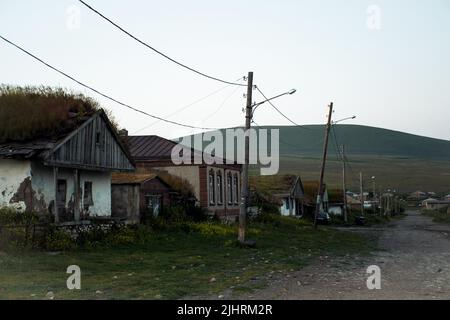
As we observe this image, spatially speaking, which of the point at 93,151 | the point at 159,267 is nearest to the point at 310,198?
the point at 93,151

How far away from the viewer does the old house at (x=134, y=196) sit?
27.1 meters

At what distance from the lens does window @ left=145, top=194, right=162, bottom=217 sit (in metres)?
29.0

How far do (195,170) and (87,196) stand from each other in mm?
11410

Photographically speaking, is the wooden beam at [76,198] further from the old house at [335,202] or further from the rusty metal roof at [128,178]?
the old house at [335,202]

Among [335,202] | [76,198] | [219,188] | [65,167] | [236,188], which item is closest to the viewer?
[65,167]

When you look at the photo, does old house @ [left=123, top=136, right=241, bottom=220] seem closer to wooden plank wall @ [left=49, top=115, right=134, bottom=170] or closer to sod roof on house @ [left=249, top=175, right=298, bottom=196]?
wooden plank wall @ [left=49, top=115, right=134, bottom=170]

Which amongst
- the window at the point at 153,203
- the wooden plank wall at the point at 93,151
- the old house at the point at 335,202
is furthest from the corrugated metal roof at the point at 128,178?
the old house at the point at 335,202

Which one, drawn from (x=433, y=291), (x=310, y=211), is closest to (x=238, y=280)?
(x=433, y=291)

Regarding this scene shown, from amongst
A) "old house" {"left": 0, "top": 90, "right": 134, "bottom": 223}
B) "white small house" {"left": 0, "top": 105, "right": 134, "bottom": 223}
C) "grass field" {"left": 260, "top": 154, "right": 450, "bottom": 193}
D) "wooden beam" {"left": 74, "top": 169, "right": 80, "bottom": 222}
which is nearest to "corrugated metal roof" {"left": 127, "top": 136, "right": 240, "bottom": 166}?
"white small house" {"left": 0, "top": 105, "right": 134, "bottom": 223}

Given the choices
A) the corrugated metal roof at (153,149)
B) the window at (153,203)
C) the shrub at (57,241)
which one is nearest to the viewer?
the shrub at (57,241)

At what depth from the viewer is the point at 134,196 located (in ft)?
89.5

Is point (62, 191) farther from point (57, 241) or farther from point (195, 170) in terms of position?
point (195, 170)

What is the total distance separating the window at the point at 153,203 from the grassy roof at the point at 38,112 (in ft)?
21.1
